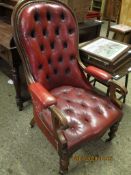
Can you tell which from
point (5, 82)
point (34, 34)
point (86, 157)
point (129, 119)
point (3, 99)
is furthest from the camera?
point (5, 82)

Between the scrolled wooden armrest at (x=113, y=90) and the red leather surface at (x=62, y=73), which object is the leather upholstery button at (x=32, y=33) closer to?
the red leather surface at (x=62, y=73)

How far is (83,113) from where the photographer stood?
143 centimetres

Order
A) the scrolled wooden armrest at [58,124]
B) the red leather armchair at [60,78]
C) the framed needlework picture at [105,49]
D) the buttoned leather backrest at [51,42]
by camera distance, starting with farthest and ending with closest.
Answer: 1. the framed needlework picture at [105,49]
2. the buttoned leather backrest at [51,42]
3. the red leather armchair at [60,78]
4. the scrolled wooden armrest at [58,124]

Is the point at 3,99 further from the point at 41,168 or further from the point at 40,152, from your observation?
the point at 41,168

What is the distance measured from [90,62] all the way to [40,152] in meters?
0.87

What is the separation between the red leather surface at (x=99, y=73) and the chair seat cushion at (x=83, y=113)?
0.56 ft

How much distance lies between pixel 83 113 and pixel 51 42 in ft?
1.96

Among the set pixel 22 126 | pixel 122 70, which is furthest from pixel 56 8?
pixel 22 126

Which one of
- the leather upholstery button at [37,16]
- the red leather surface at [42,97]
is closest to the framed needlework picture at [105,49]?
the leather upholstery button at [37,16]

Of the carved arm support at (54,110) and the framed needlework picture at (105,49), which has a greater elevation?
the framed needlework picture at (105,49)

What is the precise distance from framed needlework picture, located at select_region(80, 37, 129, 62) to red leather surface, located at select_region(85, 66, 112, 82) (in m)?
0.14

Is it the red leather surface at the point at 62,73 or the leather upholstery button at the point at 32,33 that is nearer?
the red leather surface at the point at 62,73

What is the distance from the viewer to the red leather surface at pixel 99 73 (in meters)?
1.47

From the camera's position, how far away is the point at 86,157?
1.61 m
